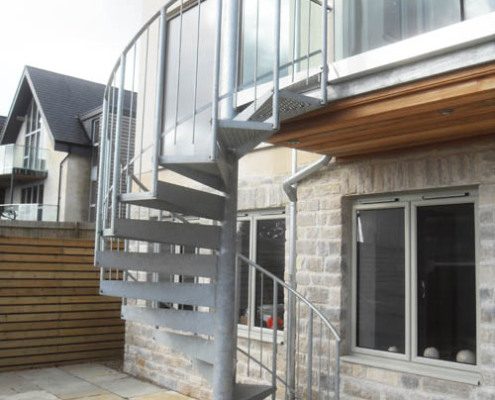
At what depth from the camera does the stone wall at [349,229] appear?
10.8 ft

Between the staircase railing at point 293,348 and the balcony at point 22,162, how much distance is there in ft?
46.1

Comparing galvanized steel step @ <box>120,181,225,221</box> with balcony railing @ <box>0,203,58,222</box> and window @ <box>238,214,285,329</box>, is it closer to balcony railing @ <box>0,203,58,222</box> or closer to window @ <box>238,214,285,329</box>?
window @ <box>238,214,285,329</box>

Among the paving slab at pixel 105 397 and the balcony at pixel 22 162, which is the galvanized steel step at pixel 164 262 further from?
the balcony at pixel 22 162

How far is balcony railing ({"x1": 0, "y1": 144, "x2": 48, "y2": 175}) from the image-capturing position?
1716 centimetres

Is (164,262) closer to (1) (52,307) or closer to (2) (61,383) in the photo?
(2) (61,383)

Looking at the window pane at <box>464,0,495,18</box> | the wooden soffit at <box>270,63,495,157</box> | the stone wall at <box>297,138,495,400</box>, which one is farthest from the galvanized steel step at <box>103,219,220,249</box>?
the window pane at <box>464,0,495,18</box>

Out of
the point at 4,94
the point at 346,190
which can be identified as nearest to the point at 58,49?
the point at 4,94

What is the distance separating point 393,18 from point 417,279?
174 centimetres

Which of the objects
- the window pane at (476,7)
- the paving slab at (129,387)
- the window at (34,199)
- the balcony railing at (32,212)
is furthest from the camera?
the window at (34,199)

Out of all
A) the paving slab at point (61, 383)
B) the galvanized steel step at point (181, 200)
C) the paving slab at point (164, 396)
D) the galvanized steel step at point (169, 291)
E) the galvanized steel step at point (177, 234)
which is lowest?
the paving slab at point (61, 383)

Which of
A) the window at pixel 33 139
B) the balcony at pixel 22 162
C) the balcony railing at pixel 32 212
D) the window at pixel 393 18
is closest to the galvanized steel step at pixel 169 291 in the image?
the window at pixel 393 18

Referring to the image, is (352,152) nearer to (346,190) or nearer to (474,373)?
(346,190)

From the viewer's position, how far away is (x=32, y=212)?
15.3m

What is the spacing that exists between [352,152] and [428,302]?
117 cm
